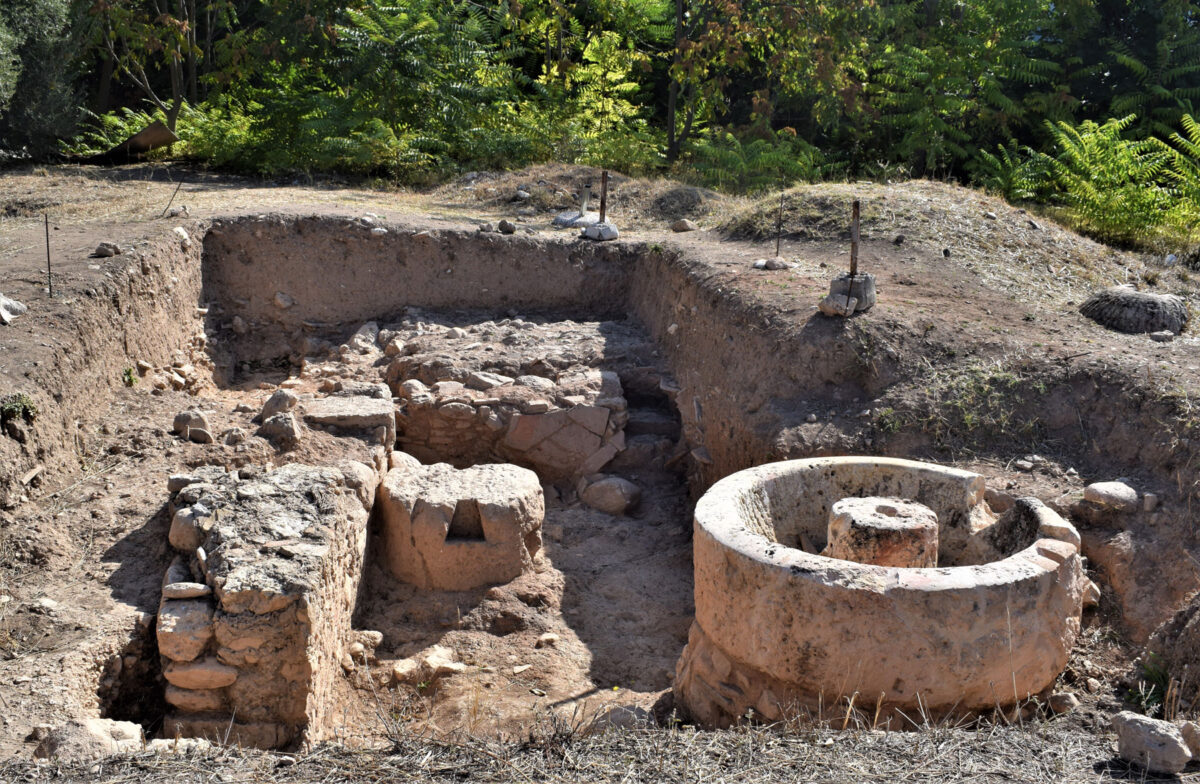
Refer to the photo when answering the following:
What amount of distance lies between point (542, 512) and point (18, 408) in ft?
11.1

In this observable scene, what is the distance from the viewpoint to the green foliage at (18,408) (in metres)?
5.88

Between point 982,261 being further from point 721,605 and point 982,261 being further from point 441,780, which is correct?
point 441,780

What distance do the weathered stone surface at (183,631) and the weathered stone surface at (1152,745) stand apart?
4.04 metres

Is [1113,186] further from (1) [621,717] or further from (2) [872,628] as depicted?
(1) [621,717]

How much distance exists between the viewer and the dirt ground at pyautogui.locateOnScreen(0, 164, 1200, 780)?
4.96 m

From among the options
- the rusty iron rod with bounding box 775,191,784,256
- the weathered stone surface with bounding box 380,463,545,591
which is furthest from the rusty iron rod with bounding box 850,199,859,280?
the weathered stone surface with bounding box 380,463,545,591

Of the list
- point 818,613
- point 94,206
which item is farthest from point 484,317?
point 818,613

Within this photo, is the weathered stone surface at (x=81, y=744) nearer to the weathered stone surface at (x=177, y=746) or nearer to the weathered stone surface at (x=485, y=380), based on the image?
the weathered stone surface at (x=177, y=746)

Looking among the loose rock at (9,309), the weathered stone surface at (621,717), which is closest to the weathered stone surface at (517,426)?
the loose rock at (9,309)

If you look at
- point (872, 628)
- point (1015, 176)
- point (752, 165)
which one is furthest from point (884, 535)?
point (1015, 176)

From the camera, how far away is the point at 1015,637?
14.4 feet

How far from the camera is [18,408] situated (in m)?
5.94

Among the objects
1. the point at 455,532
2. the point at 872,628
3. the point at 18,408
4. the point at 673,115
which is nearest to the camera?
the point at 872,628

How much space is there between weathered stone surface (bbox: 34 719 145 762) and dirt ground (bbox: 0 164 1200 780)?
0.82 ft
